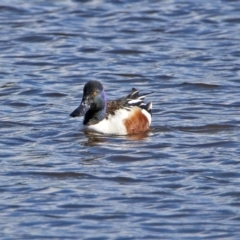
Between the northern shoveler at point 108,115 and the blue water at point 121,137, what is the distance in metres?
0.16

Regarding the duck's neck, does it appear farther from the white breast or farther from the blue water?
the blue water

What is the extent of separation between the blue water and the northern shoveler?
0.16 metres

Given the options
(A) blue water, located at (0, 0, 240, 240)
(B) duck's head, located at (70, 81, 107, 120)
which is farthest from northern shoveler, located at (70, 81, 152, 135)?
(A) blue water, located at (0, 0, 240, 240)

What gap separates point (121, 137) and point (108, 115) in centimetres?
42

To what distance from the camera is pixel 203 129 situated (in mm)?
10555

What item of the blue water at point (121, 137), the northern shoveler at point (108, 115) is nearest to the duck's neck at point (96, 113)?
the northern shoveler at point (108, 115)

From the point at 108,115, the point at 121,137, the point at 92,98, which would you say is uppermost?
the point at 92,98

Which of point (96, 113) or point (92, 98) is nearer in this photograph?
point (92, 98)

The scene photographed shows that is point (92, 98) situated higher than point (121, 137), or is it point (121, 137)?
point (92, 98)

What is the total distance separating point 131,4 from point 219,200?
9.58 meters

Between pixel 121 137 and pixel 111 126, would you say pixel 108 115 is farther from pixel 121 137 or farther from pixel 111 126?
pixel 121 137

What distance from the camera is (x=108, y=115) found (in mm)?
10781

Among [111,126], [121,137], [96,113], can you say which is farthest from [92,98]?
[121,137]

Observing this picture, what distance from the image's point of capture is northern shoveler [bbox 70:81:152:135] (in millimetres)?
10570
